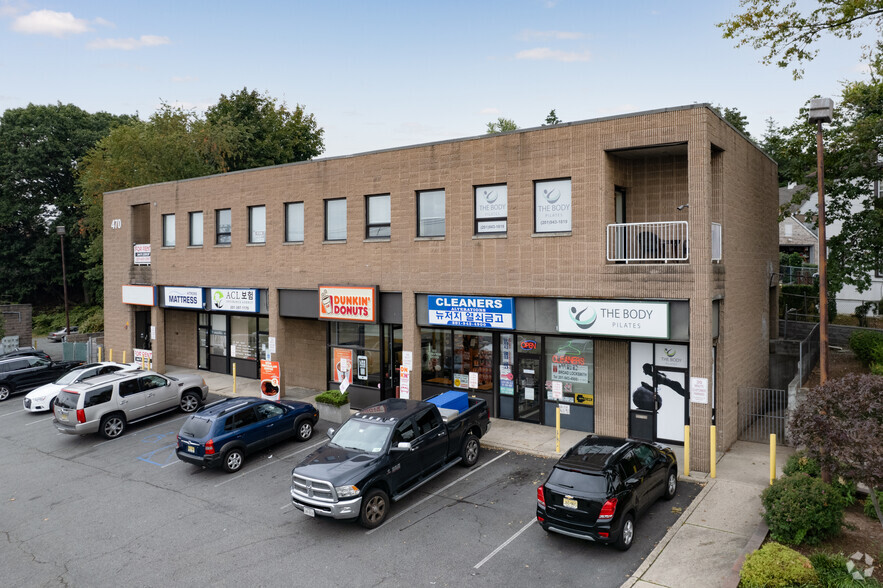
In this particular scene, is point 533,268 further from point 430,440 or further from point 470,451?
point 430,440

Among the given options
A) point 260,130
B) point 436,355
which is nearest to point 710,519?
point 436,355

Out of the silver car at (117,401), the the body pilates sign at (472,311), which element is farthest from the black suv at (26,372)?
the the body pilates sign at (472,311)

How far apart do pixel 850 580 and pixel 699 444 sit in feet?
19.0

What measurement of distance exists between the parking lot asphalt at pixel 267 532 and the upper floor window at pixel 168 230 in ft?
41.6

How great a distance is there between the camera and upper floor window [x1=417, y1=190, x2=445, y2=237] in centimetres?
1823

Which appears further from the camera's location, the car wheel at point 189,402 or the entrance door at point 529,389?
the car wheel at point 189,402

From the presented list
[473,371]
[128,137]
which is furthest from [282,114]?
[473,371]

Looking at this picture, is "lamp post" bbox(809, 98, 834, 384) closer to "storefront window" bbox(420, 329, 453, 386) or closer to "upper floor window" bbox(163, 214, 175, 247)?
"storefront window" bbox(420, 329, 453, 386)

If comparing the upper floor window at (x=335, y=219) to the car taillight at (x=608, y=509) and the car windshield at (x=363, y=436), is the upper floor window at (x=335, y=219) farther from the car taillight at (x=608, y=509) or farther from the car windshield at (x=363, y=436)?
the car taillight at (x=608, y=509)

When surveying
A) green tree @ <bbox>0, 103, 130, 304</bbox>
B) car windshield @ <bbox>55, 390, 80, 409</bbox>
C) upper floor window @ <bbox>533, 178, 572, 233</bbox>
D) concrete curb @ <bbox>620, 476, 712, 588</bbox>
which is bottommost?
concrete curb @ <bbox>620, 476, 712, 588</bbox>

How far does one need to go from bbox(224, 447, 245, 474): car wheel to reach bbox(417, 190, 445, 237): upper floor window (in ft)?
27.1

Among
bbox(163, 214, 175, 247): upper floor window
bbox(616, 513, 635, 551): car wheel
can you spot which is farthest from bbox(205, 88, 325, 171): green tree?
bbox(616, 513, 635, 551): car wheel

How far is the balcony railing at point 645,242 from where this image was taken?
1503 cm

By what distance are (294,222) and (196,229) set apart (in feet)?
20.5
